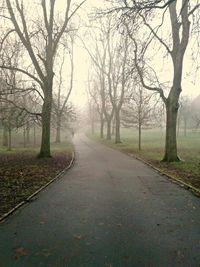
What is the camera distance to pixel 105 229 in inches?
238

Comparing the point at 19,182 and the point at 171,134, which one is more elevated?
the point at 171,134

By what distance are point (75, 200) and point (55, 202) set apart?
0.56 metres

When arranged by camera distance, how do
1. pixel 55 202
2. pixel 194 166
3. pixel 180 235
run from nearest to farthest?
pixel 180 235, pixel 55 202, pixel 194 166

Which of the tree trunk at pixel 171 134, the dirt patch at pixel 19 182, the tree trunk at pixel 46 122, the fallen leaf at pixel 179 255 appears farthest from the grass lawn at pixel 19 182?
the tree trunk at pixel 171 134

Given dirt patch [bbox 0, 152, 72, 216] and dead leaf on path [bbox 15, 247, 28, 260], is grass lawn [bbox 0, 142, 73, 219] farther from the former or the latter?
dead leaf on path [bbox 15, 247, 28, 260]

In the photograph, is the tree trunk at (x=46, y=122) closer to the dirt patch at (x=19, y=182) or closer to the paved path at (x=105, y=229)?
the dirt patch at (x=19, y=182)

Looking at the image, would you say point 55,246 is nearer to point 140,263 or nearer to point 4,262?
point 4,262

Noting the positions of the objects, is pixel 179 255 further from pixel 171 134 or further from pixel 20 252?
pixel 171 134

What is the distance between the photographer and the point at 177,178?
12.1 m

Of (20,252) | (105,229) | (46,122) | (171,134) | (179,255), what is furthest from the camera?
(46,122)

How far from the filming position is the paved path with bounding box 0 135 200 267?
4684 millimetres

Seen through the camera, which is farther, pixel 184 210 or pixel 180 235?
pixel 184 210

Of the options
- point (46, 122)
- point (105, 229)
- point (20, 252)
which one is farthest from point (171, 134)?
point (20, 252)

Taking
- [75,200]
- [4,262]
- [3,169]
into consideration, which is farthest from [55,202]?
[3,169]
